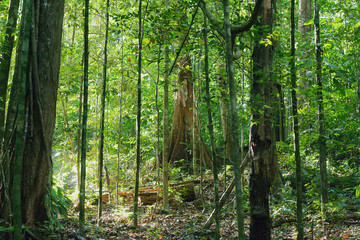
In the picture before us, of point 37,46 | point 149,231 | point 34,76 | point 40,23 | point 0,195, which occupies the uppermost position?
point 40,23

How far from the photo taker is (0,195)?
4512mm

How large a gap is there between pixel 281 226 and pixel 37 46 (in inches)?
216

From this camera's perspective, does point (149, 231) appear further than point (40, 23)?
Yes

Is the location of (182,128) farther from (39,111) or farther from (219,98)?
(39,111)

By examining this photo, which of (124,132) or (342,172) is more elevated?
(124,132)

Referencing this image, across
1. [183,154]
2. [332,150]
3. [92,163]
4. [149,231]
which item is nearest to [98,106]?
[92,163]

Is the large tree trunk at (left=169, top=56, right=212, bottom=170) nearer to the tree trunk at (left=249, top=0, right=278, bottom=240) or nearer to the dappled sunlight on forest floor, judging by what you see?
the dappled sunlight on forest floor

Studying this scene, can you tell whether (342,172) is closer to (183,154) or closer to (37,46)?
(183,154)

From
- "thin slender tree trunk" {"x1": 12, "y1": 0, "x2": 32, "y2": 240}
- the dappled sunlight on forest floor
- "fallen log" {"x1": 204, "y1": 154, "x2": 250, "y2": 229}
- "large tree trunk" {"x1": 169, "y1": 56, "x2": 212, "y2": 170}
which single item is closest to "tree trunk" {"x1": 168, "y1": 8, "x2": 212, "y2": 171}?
"large tree trunk" {"x1": 169, "y1": 56, "x2": 212, "y2": 170}

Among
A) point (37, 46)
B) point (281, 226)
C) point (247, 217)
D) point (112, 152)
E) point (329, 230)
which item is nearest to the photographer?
point (37, 46)

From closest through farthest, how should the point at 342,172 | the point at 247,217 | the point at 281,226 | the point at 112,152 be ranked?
1. the point at 281,226
2. the point at 247,217
3. the point at 342,172
4. the point at 112,152

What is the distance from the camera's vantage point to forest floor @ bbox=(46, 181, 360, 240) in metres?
5.15

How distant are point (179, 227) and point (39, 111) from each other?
3.75 metres

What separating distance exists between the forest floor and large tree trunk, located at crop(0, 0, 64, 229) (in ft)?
2.14
